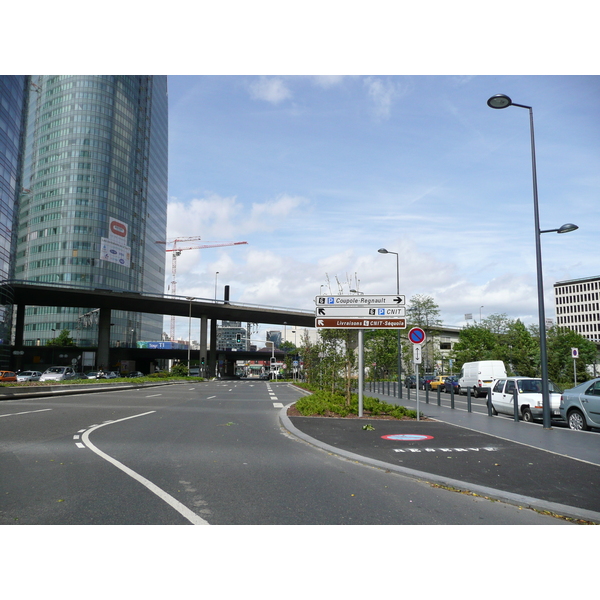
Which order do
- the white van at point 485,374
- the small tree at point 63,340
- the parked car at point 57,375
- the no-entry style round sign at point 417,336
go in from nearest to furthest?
the no-entry style round sign at point 417,336
the white van at point 485,374
the parked car at point 57,375
the small tree at point 63,340

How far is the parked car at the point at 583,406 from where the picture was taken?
533 inches

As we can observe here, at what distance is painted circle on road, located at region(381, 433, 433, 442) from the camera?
1145cm

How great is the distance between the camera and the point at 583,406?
13.9 meters

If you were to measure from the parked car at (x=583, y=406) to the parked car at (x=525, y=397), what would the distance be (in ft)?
5.65

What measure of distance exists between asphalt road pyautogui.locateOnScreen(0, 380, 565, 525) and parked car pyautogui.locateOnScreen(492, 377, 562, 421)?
9669 mm

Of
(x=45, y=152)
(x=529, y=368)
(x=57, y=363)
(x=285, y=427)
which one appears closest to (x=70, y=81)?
(x=45, y=152)

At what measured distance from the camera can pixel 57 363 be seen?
99.6 meters

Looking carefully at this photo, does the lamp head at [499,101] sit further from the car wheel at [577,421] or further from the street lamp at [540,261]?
the car wheel at [577,421]

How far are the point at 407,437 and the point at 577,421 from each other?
5754mm

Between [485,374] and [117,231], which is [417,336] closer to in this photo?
[485,374]

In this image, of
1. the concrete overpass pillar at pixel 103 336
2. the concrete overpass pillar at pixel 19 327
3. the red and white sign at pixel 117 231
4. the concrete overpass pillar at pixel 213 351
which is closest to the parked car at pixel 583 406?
the concrete overpass pillar at pixel 103 336

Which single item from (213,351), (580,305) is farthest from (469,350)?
(580,305)
